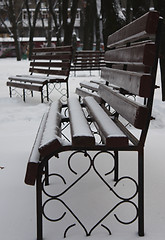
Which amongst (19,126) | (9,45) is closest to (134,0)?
(19,126)

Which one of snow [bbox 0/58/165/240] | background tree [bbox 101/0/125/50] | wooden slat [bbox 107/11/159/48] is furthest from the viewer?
background tree [bbox 101/0/125/50]

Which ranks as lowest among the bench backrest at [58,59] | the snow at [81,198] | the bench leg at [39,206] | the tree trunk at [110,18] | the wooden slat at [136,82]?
the snow at [81,198]

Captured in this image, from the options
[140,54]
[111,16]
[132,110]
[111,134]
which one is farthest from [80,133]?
[111,16]

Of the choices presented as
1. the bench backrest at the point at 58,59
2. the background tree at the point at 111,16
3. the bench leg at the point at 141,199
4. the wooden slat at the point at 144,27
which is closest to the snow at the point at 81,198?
the bench leg at the point at 141,199

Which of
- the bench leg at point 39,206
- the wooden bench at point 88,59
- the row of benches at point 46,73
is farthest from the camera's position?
the wooden bench at point 88,59

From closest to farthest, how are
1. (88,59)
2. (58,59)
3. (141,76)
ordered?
(141,76)
(58,59)
(88,59)

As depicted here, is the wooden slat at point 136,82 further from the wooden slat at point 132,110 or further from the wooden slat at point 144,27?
the wooden slat at point 144,27

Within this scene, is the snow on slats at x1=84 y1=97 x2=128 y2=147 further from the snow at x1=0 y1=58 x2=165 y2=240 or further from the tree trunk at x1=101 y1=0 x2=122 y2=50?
the tree trunk at x1=101 y1=0 x2=122 y2=50

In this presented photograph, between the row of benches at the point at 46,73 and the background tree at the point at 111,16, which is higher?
the background tree at the point at 111,16

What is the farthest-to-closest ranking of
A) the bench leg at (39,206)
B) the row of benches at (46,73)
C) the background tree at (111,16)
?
the background tree at (111,16), the row of benches at (46,73), the bench leg at (39,206)

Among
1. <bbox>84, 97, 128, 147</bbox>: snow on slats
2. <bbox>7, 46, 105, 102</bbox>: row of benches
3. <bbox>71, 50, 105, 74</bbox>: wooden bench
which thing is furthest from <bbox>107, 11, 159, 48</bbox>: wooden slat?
<bbox>71, 50, 105, 74</bbox>: wooden bench

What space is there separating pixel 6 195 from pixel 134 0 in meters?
7.22

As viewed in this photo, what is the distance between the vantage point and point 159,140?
493 cm

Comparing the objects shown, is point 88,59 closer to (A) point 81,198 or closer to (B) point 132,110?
(A) point 81,198
